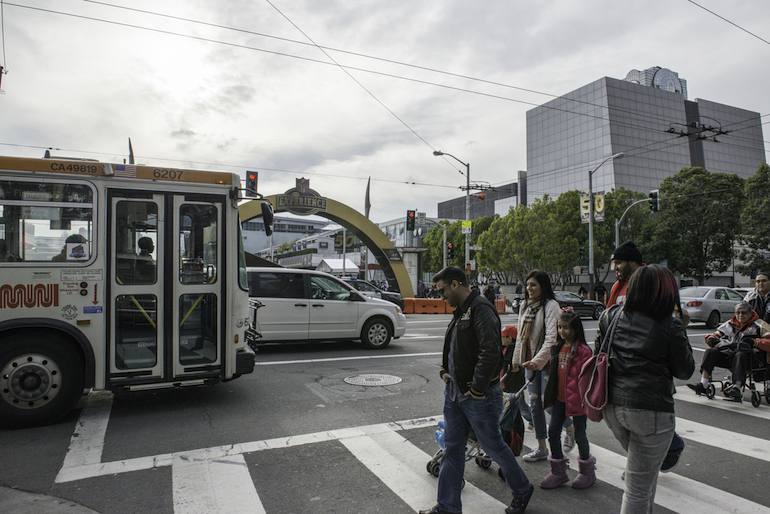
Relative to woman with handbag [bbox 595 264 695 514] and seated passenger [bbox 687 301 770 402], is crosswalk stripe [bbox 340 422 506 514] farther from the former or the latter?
seated passenger [bbox 687 301 770 402]

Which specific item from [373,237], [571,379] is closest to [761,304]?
[571,379]

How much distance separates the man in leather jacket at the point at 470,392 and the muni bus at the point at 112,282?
3743 mm

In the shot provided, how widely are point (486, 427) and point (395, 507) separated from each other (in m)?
0.98

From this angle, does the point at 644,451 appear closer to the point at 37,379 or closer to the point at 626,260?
the point at 626,260

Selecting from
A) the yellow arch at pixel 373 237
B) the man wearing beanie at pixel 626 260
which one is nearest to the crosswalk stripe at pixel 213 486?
the man wearing beanie at pixel 626 260

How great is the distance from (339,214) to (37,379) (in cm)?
2343

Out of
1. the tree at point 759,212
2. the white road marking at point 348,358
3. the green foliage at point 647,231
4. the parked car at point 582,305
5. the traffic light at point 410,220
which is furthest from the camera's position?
the green foliage at point 647,231

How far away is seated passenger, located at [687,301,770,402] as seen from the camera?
269 inches

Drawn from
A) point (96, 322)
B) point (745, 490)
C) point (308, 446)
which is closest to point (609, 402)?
point (745, 490)

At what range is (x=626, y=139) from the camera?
74.1 metres

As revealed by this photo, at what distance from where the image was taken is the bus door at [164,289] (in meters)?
5.94

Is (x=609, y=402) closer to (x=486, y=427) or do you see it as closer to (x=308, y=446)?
(x=486, y=427)

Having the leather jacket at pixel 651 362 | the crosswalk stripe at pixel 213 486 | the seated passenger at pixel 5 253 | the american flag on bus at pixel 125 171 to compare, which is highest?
the american flag on bus at pixel 125 171

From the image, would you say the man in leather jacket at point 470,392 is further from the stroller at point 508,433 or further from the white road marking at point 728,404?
the white road marking at point 728,404
